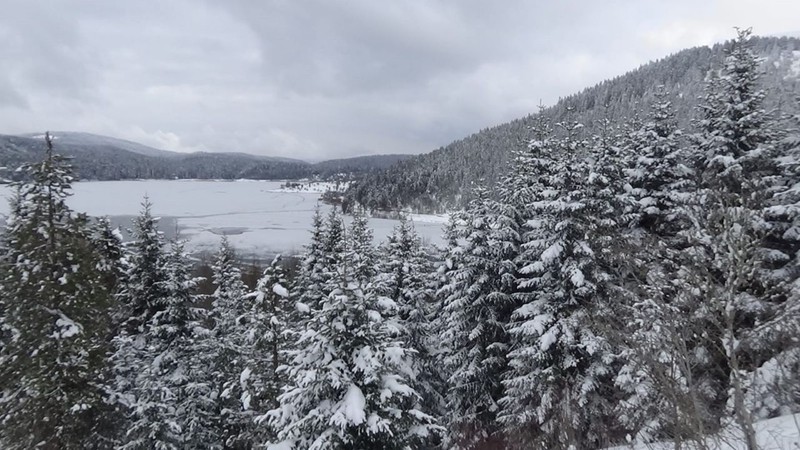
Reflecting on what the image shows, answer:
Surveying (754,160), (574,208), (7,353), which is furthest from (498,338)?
(7,353)

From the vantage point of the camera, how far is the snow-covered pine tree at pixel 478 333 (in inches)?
625

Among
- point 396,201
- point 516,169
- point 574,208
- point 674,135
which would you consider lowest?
point 396,201

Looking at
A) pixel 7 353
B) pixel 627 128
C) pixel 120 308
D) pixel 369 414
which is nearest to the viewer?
pixel 369 414

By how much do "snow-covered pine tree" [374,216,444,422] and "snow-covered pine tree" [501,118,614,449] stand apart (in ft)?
16.6

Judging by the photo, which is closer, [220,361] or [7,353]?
[7,353]

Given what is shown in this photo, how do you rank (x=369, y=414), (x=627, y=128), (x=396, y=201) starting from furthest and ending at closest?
(x=396, y=201)
(x=627, y=128)
(x=369, y=414)

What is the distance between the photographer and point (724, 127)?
44.7 ft

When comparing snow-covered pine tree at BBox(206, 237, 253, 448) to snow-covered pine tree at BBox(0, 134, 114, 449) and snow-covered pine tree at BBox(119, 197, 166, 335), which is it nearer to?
snow-covered pine tree at BBox(119, 197, 166, 335)

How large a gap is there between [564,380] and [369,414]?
7.09 metres

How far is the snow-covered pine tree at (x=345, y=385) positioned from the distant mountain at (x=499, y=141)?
3606 inches

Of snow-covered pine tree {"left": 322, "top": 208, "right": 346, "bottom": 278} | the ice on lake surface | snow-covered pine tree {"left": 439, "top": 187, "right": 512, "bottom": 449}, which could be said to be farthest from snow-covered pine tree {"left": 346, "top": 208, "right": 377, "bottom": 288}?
the ice on lake surface

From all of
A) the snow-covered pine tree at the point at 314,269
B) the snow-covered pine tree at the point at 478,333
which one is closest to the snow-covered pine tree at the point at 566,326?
the snow-covered pine tree at the point at 478,333

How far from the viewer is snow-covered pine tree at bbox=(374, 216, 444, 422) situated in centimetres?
1880

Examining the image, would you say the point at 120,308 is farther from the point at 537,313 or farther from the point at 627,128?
the point at 627,128
